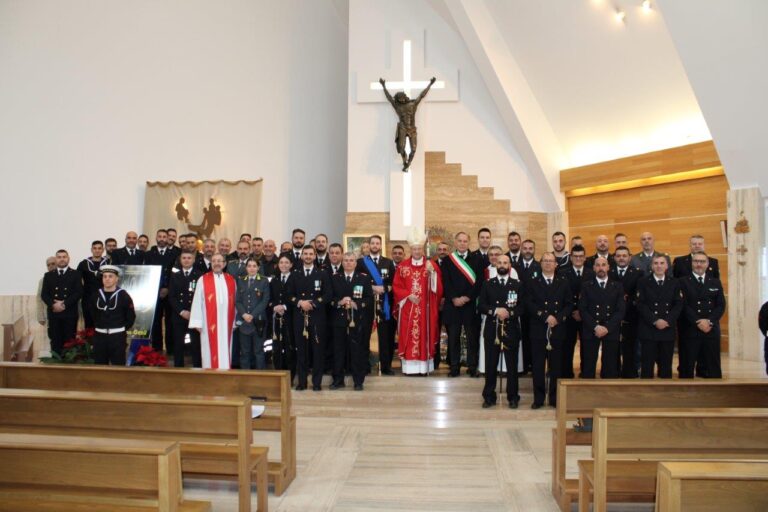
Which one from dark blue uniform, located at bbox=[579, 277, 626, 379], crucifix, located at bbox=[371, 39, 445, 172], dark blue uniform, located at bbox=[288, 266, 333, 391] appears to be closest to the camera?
dark blue uniform, located at bbox=[579, 277, 626, 379]

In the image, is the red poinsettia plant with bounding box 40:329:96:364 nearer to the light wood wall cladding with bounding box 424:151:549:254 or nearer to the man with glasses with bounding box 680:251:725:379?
the light wood wall cladding with bounding box 424:151:549:254

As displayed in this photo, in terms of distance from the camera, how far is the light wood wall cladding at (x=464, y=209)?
9.48 meters

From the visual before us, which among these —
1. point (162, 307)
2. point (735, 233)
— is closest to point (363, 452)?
point (162, 307)

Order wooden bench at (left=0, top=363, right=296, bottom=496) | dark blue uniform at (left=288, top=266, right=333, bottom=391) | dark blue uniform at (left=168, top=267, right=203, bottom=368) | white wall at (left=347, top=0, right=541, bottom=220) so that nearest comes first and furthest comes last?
wooden bench at (left=0, top=363, right=296, bottom=496) < dark blue uniform at (left=288, top=266, right=333, bottom=391) < dark blue uniform at (left=168, top=267, right=203, bottom=368) < white wall at (left=347, top=0, right=541, bottom=220)

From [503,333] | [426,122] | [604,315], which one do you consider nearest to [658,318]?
[604,315]

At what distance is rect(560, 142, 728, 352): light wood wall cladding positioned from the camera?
7.79m

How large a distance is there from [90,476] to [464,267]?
15.3 feet

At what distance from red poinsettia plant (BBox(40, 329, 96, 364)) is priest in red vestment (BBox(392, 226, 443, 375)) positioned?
3018mm

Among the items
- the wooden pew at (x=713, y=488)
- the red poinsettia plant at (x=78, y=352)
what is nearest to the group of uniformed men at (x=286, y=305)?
the red poinsettia plant at (x=78, y=352)

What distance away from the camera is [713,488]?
1922 mm

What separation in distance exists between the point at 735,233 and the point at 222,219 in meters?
7.30

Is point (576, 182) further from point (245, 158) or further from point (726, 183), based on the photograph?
point (245, 158)

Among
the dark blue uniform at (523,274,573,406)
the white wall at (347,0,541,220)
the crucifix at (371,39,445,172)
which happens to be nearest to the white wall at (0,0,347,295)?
the white wall at (347,0,541,220)

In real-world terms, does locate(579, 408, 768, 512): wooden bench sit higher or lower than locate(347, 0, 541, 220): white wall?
lower
